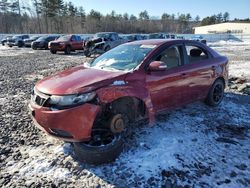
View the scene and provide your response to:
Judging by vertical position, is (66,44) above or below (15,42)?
below

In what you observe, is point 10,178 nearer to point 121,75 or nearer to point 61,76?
point 61,76

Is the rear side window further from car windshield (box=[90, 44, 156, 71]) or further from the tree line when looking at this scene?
the tree line

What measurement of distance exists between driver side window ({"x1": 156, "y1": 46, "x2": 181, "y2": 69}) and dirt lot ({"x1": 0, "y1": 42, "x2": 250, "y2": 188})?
3.65 feet

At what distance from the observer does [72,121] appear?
11.9ft

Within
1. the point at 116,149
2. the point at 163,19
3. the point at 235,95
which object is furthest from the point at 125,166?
the point at 163,19

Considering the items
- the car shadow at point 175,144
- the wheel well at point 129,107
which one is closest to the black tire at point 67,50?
the car shadow at point 175,144

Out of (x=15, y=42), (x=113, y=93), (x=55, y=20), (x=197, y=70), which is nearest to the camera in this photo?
(x=113, y=93)

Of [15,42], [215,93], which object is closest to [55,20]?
[15,42]

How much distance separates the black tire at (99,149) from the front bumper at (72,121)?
6.7 inches

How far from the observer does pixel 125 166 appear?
3.80 m

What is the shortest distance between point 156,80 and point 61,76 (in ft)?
5.09

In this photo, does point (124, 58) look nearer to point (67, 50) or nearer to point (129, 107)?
point (129, 107)

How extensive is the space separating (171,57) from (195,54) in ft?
3.20

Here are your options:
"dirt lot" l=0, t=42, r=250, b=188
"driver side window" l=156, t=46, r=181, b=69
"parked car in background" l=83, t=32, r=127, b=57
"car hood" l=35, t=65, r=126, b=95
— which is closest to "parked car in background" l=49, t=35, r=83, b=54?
"parked car in background" l=83, t=32, r=127, b=57
